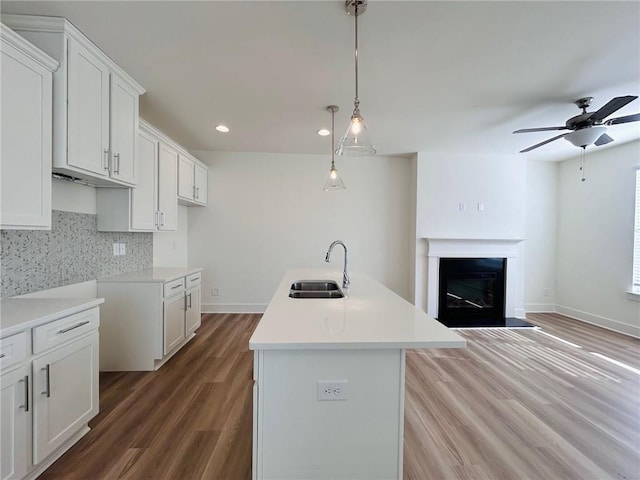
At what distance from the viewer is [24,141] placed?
5.05ft

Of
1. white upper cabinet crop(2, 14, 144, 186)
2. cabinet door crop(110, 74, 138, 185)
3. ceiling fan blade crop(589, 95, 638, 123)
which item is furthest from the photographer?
cabinet door crop(110, 74, 138, 185)

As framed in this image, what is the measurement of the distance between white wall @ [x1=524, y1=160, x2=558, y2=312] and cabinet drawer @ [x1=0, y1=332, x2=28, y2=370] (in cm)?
606

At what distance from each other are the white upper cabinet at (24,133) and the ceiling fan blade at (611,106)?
3.80 metres

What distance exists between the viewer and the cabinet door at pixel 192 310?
326cm

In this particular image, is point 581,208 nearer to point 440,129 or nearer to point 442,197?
point 442,197

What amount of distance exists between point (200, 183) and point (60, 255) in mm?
2193

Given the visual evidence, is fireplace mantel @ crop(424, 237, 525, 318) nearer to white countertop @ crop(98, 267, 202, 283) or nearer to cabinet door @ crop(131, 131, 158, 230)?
white countertop @ crop(98, 267, 202, 283)

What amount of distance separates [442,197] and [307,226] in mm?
2200

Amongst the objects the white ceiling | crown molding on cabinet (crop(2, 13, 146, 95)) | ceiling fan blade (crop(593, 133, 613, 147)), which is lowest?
ceiling fan blade (crop(593, 133, 613, 147))

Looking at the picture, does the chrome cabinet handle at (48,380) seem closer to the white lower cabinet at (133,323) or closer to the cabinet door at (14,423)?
the cabinet door at (14,423)

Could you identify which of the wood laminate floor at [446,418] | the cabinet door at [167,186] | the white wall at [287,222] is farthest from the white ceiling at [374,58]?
the wood laminate floor at [446,418]

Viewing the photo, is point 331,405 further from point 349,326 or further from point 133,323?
point 133,323

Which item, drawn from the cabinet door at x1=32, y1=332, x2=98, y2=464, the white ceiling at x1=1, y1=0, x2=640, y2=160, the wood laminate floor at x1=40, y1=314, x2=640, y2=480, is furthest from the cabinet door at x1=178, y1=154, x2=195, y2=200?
the cabinet door at x1=32, y1=332, x2=98, y2=464

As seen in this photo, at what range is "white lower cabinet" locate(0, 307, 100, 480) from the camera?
1316 mm
